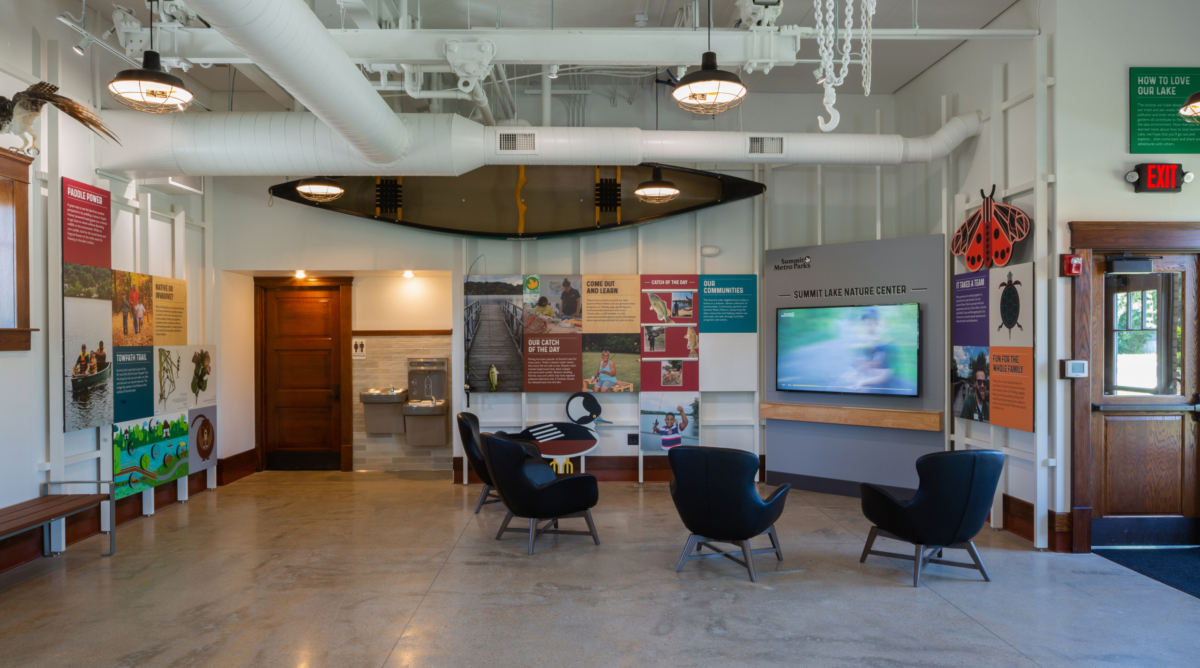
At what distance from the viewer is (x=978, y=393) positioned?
18.2ft

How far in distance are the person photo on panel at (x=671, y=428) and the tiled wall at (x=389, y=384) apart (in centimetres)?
267

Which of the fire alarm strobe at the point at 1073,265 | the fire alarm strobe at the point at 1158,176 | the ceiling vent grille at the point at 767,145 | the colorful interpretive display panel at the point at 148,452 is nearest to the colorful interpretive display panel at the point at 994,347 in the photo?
the fire alarm strobe at the point at 1073,265

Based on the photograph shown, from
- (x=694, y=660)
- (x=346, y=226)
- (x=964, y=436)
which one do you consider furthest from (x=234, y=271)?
(x=964, y=436)

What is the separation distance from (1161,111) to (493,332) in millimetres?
6100

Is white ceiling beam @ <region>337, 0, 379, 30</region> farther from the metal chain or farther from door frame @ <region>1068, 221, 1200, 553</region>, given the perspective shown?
door frame @ <region>1068, 221, 1200, 553</region>

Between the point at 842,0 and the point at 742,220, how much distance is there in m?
2.50

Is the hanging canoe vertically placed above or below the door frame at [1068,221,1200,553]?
above

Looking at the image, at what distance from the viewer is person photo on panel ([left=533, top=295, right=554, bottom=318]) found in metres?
7.15

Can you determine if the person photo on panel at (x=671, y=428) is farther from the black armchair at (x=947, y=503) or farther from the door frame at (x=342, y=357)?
the door frame at (x=342, y=357)

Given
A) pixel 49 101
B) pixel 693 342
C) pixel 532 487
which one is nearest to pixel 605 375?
pixel 693 342

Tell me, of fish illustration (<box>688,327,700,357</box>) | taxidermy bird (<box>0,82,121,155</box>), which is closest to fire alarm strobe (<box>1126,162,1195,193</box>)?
fish illustration (<box>688,327,700,357</box>)

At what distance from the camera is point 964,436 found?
586 cm

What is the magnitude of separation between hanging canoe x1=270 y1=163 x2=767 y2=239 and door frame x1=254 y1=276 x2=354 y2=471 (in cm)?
127

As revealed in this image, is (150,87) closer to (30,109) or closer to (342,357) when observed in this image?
(30,109)
